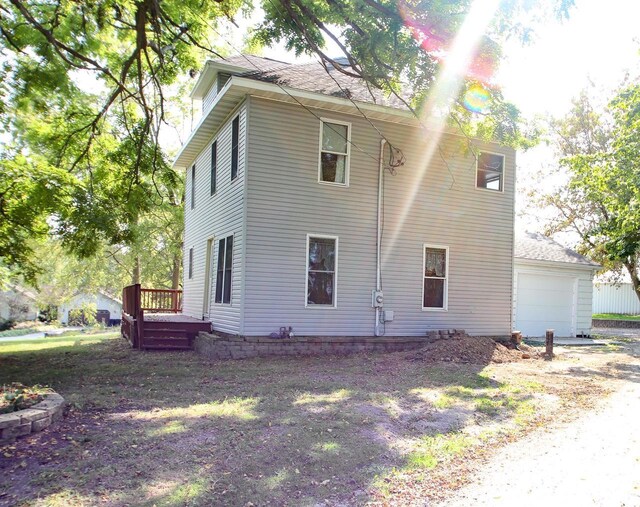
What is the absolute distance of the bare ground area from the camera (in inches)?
136

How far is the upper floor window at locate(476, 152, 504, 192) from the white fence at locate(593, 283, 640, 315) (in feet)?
81.5

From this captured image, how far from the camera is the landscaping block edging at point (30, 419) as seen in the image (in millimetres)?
4086

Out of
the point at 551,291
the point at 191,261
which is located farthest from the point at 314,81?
the point at 551,291

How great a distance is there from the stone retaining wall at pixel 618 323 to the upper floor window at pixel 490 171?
60.7 ft

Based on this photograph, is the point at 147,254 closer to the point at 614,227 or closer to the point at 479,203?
the point at 479,203

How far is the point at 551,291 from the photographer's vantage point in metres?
17.0

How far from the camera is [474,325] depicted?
1220 centimetres

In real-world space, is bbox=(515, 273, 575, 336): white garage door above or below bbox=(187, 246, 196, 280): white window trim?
below

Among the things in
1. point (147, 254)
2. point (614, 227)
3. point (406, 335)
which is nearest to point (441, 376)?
point (406, 335)

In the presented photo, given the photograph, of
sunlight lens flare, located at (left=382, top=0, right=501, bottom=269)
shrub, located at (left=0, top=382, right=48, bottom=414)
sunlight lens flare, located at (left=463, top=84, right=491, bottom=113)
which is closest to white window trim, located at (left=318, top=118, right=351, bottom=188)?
sunlight lens flare, located at (left=463, top=84, right=491, bottom=113)

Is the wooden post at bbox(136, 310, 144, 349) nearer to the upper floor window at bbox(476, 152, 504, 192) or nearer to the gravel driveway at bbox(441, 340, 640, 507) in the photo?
the gravel driveway at bbox(441, 340, 640, 507)

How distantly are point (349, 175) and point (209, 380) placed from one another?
223 inches

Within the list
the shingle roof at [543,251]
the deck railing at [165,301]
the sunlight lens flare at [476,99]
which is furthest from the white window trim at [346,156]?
the deck railing at [165,301]

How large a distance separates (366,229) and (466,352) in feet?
Result: 11.3
